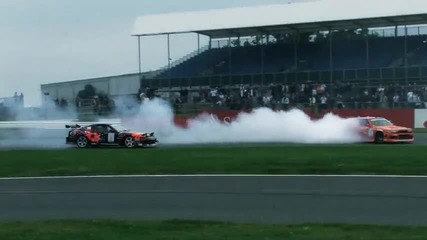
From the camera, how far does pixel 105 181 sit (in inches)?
647

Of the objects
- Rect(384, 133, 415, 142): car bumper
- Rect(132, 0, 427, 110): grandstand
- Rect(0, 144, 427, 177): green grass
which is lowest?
Rect(0, 144, 427, 177): green grass

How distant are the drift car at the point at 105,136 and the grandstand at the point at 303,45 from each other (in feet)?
53.3

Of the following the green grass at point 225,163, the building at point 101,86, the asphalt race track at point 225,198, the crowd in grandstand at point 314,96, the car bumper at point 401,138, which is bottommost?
the asphalt race track at point 225,198

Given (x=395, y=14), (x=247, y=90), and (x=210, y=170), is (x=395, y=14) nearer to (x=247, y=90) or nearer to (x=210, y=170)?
(x=247, y=90)

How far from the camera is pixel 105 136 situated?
29.4 meters

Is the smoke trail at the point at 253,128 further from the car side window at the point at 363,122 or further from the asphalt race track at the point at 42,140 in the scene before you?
the asphalt race track at the point at 42,140

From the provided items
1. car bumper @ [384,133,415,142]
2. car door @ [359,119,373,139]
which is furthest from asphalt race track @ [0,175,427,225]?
car door @ [359,119,373,139]

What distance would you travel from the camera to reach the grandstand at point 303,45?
44.8 m

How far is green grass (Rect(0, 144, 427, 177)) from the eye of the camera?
17375 millimetres

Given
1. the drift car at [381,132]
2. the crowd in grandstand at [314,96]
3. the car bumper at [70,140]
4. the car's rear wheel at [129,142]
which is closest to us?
the car's rear wheel at [129,142]

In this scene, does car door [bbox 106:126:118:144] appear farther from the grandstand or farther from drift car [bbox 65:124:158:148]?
the grandstand

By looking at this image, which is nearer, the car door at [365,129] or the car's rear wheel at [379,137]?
the car's rear wheel at [379,137]

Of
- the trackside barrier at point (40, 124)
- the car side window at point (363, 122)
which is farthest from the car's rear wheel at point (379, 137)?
the trackside barrier at point (40, 124)

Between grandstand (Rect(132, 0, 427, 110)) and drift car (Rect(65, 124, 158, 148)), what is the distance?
53.3 feet
